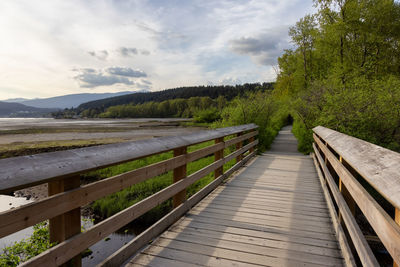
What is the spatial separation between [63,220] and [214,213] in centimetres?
241

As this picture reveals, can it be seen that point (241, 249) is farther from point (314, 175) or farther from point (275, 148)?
point (275, 148)

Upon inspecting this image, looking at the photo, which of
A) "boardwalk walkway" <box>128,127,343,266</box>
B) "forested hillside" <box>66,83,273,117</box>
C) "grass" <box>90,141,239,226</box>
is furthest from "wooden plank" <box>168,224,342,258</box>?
"forested hillside" <box>66,83,273,117</box>

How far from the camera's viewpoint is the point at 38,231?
254 centimetres

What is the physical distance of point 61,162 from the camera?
1686mm

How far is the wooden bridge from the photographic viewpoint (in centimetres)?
150

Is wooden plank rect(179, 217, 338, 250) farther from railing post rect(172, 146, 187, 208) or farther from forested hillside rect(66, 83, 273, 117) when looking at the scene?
forested hillside rect(66, 83, 273, 117)

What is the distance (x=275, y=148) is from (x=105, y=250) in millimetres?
8950


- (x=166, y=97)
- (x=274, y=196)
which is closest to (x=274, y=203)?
(x=274, y=196)

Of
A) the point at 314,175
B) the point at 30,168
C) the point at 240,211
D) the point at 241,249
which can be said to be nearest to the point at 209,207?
the point at 240,211

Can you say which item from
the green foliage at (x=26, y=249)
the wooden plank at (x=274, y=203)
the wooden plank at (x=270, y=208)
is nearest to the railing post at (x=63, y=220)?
the green foliage at (x=26, y=249)

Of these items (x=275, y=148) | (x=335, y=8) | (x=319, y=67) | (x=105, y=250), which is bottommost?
(x=105, y=250)

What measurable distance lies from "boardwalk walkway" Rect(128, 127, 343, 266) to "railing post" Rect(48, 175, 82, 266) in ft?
2.79

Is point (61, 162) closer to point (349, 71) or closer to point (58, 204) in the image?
point (58, 204)

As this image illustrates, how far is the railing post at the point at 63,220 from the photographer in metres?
1.79
